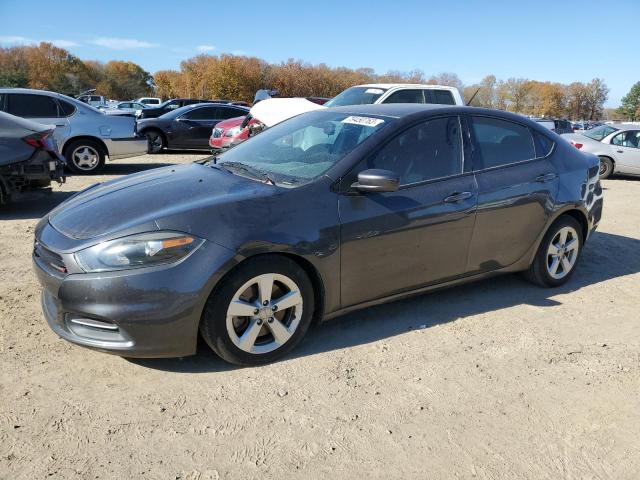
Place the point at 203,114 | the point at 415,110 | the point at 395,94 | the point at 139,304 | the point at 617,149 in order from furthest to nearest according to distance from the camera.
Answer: the point at 203,114, the point at 617,149, the point at 395,94, the point at 415,110, the point at 139,304

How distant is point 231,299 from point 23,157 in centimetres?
506

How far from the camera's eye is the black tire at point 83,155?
10266 millimetres

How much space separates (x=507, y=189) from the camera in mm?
4199

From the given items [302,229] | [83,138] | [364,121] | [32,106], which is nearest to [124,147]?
[83,138]

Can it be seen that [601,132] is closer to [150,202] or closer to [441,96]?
[441,96]

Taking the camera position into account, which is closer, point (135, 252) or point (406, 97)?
point (135, 252)

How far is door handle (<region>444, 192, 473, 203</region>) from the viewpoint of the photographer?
3869 millimetres

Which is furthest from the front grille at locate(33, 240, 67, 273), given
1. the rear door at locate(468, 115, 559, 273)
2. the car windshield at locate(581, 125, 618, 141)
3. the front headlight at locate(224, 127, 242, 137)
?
the car windshield at locate(581, 125, 618, 141)

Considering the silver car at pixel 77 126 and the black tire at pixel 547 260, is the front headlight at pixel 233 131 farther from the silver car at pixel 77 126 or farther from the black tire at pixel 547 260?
the black tire at pixel 547 260

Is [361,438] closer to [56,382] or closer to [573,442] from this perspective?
[573,442]

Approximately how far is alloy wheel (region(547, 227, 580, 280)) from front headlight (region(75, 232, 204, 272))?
3209 mm

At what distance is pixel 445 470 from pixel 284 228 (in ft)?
5.05

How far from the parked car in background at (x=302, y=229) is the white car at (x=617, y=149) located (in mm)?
10269

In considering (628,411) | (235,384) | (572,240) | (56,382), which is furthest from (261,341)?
(572,240)
